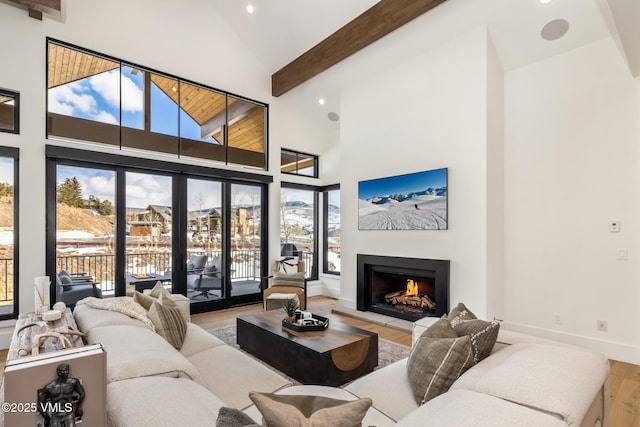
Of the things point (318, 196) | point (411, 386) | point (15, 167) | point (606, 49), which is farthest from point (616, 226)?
point (15, 167)

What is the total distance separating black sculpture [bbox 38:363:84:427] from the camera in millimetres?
968

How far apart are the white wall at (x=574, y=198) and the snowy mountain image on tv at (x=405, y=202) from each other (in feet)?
2.89

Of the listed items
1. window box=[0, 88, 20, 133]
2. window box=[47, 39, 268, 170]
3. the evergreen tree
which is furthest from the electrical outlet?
window box=[0, 88, 20, 133]

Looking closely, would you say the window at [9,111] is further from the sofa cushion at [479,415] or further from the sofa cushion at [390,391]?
the sofa cushion at [479,415]

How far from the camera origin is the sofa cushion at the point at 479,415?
40.8 inches

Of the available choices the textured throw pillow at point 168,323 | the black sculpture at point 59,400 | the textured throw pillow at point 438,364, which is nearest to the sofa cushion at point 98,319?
the textured throw pillow at point 168,323

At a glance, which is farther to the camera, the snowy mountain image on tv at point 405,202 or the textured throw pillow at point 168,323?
the snowy mountain image on tv at point 405,202

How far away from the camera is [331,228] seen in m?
7.02

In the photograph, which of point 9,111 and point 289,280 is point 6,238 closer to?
point 9,111

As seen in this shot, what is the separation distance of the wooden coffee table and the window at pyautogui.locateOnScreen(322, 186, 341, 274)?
3619 mm

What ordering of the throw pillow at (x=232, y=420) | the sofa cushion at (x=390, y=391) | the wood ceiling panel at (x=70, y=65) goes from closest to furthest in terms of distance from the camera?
the throw pillow at (x=232, y=420) → the sofa cushion at (x=390, y=391) → the wood ceiling panel at (x=70, y=65)

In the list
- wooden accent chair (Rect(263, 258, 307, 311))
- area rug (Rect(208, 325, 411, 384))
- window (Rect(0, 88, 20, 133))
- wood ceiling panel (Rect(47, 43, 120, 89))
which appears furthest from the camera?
wooden accent chair (Rect(263, 258, 307, 311))

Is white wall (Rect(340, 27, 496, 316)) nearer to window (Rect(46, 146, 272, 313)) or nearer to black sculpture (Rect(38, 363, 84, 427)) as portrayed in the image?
window (Rect(46, 146, 272, 313))

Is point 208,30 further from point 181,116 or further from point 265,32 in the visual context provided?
point 181,116
